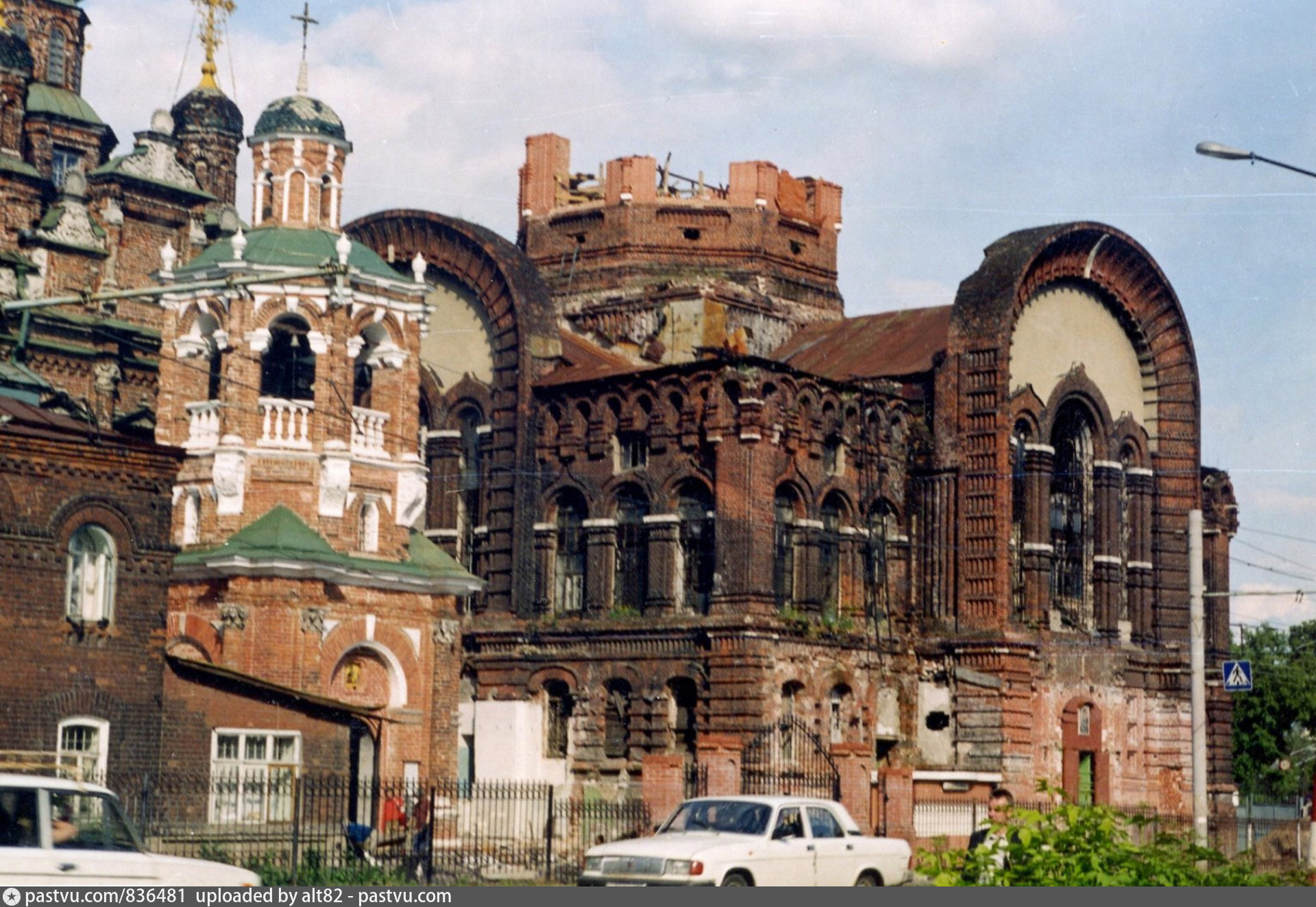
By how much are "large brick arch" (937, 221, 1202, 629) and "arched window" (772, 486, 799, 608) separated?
3896 millimetres

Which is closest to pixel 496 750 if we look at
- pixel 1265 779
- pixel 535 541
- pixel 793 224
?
pixel 535 541

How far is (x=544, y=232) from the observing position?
53.5 m

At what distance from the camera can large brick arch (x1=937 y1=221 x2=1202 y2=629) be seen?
45000mm

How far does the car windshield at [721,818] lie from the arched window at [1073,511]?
2315 centimetres

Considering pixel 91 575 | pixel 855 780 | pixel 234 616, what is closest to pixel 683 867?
pixel 91 575

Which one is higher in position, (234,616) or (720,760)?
(234,616)

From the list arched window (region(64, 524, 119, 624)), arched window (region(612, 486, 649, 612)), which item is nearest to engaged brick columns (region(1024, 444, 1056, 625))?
arched window (region(612, 486, 649, 612))

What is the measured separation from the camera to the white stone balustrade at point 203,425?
127ft

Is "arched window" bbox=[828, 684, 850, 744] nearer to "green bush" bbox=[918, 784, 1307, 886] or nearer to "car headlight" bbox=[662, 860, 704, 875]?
"car headlight" bbox=[662, 860, 704, 875]

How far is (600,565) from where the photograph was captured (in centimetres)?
4447

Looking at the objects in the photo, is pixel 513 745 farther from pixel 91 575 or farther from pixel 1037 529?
pixel 91 575

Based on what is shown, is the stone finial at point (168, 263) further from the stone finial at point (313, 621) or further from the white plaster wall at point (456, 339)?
the white plaster wall at point (456, 339)

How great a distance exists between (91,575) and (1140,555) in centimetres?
2622

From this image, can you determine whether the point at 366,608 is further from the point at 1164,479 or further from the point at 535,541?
the point at 1164,479
